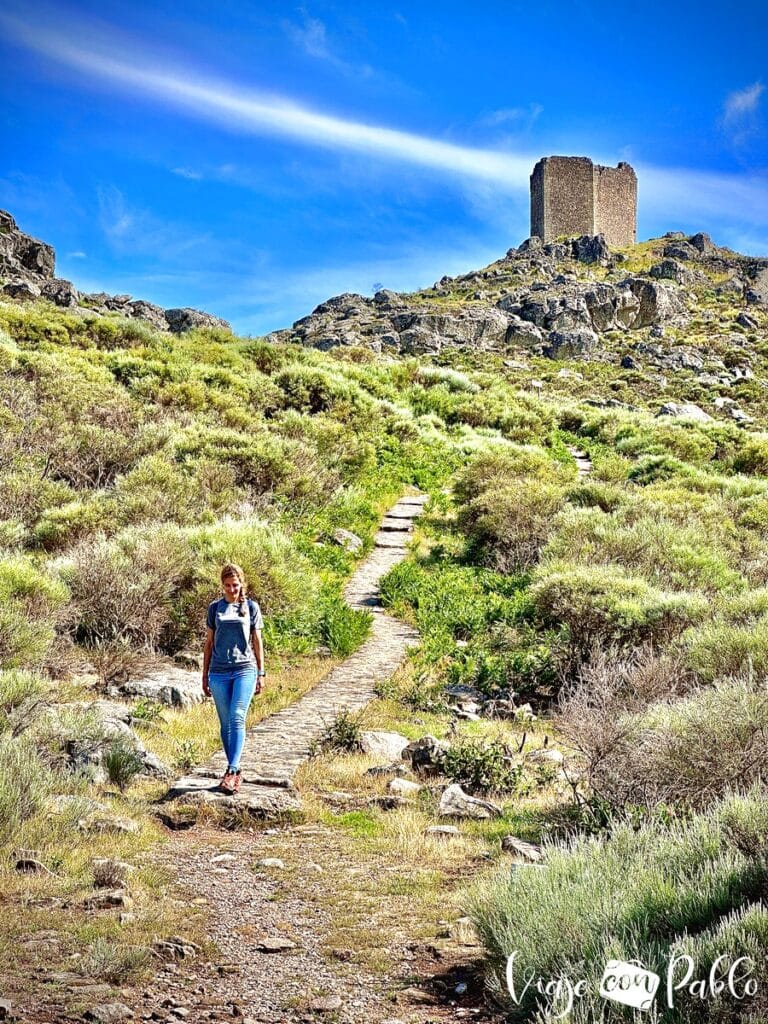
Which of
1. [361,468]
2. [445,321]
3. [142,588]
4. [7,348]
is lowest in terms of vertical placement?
[142,588]

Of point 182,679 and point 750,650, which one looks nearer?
point 750,650

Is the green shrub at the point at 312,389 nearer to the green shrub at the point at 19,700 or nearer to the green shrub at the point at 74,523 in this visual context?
the green shrub at the point at 74,523

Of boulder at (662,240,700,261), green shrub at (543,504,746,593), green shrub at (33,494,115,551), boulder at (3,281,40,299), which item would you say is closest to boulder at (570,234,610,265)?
boulder at (662,240,700,261)

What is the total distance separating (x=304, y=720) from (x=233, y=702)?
1858 millimetres

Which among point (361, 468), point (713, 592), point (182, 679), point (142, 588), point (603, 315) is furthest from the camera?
point (603, 315)

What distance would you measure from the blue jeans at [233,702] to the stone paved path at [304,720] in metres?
0.30

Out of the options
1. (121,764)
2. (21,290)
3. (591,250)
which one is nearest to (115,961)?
(121,764)

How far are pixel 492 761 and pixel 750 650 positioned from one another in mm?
2943

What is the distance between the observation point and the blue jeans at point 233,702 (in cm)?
626

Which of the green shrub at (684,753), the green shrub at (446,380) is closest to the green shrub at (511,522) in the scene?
the green shrub at (684,753)

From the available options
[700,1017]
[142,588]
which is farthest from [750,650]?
[142,588]

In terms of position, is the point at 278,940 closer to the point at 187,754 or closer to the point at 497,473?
the point at 187,754

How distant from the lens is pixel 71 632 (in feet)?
29.3

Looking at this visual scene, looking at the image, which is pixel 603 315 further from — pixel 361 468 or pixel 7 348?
pixel 7 348
